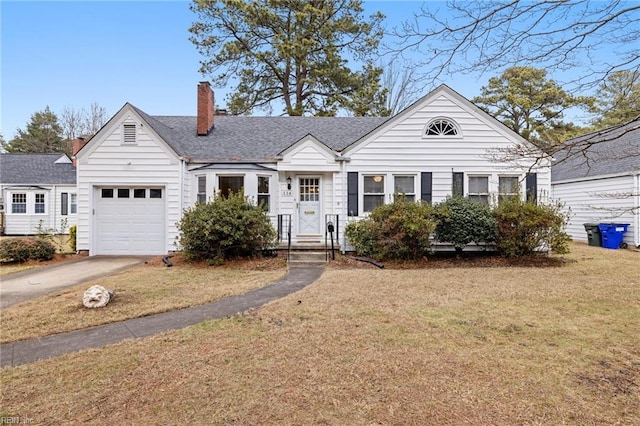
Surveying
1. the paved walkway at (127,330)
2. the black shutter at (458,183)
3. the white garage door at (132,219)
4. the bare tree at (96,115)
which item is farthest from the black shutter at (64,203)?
the black shutter at (458,183)

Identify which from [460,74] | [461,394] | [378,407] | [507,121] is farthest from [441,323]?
[507,121]

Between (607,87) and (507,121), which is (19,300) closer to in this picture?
(607,87)

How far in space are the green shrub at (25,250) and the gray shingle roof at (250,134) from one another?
16.5 feet

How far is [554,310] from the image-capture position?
5848mm

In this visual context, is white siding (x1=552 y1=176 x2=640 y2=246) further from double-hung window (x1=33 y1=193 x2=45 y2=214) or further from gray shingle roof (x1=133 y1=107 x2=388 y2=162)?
double-hung window (x1=33 y1=193 x2=45 y2=214)

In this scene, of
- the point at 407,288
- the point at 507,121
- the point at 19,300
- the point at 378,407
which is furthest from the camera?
the point at 507,121

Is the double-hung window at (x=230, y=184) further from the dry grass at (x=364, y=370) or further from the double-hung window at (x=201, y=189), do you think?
the dry grass at (x=364, y=370)

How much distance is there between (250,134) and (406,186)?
6701 mm

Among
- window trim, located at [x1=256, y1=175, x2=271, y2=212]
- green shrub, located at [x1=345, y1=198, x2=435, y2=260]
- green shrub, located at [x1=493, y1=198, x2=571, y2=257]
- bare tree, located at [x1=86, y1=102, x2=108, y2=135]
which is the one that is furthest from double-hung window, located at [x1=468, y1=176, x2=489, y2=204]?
bare tree, located at [x1=86, y1=102, x2=108, y2=135]

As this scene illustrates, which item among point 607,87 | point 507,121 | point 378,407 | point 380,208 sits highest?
point 507,121

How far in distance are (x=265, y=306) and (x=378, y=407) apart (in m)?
3.40

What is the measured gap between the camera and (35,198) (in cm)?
2130

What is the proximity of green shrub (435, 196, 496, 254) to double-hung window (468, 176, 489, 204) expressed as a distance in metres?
1.40

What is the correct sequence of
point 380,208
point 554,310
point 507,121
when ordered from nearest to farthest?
1. point 554,310
2. point 380,208
3. point 507,121
